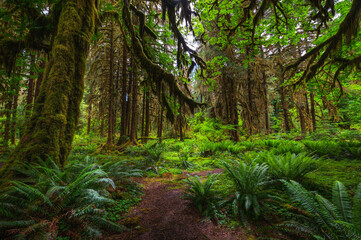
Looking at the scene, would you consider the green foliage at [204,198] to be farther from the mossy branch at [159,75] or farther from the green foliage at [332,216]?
the mossy branch at [159,75]

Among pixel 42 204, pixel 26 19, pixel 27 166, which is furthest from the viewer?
pixel 26 19

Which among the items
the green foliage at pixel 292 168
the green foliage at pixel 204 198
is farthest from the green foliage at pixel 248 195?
the green foliage at pixel 292 168

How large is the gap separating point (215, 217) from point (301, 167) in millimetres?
2139

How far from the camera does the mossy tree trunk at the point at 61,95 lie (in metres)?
2.84

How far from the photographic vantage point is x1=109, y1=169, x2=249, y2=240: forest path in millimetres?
2006

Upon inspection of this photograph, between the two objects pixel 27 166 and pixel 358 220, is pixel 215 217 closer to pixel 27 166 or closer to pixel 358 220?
pixel 358 220

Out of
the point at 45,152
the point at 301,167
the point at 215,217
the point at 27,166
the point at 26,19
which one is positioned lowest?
the point at 215,217

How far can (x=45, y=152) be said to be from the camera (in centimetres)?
285

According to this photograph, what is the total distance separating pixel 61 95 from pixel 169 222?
3.43 meters

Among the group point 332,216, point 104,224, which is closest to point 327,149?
point 332,216

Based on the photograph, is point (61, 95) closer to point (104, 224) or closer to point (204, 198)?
point (104, 224)

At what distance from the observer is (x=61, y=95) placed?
3191mm

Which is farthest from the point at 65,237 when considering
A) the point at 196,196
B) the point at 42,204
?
the point at 196,196

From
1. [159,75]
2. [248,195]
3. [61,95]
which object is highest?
[159,75]
